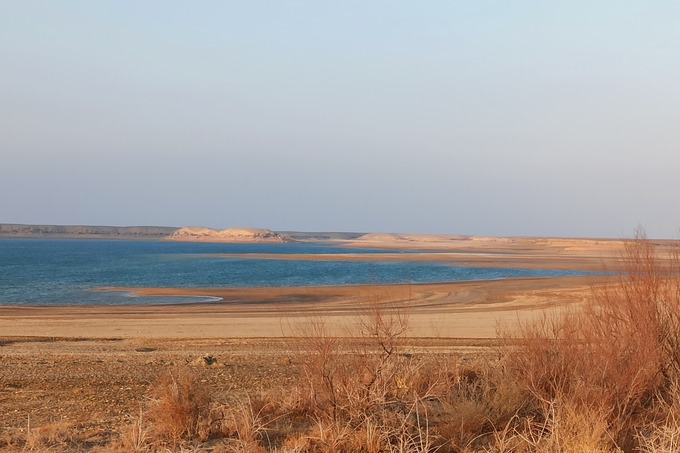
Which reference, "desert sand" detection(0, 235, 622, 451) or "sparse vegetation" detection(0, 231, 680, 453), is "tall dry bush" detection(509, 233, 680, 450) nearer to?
"sparse vegetation" detection(0, 231, 680, 453)

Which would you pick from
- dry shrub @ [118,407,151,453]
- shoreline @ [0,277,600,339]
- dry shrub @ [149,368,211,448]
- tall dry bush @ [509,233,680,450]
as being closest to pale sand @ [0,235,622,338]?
shoreline @ [0,277,600,339]

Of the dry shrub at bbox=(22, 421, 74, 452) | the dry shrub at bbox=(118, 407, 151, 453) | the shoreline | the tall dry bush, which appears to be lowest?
the shoreline

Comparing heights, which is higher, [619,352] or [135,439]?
[619,352]

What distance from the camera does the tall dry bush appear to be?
854 cm

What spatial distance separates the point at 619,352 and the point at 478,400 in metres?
1.86

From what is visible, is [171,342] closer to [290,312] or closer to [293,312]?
[290,312]

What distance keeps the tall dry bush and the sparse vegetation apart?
0.02 metres

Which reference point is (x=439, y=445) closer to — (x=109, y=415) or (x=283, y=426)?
(x=283, y=426)

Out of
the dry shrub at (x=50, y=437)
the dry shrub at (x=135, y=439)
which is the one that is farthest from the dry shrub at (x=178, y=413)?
the dry shrub at (x=50, y=437)

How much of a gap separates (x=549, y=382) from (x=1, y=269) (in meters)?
71.3

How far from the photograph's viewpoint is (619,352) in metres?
9.11

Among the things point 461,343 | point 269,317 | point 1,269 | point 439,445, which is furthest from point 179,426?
point 1,269

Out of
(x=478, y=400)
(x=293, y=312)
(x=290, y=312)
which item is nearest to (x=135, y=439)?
(x=478, y=400)

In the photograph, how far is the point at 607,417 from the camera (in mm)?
8289
